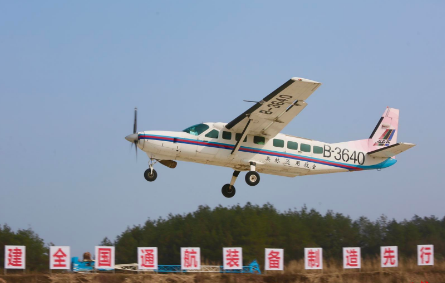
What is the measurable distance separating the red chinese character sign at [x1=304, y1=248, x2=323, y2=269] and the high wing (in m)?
5.21

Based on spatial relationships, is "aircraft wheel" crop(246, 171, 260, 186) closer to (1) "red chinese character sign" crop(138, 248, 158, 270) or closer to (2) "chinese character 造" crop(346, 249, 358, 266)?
(1) "red chinese character sign" crop(138, 248, 158, 270)

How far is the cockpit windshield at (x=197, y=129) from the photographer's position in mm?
24984

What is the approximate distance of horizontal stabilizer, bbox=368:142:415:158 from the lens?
2664 cm

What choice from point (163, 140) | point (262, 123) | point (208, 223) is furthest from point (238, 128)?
point (208, 223)

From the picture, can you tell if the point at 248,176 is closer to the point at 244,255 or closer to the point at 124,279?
the point at 124,279

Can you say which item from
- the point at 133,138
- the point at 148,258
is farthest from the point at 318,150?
the point at 148,258

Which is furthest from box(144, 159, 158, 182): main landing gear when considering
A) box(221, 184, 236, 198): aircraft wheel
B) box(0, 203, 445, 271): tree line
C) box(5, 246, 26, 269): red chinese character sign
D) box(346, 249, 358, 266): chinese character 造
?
box(0, 203, 445, 271): tree line

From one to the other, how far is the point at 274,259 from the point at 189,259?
3.65m

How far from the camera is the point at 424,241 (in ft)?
150

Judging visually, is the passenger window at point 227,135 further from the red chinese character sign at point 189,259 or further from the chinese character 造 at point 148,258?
the chinese character 造 at point 148,258

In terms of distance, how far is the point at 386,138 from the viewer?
2977 cm

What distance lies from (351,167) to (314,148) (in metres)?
2.33

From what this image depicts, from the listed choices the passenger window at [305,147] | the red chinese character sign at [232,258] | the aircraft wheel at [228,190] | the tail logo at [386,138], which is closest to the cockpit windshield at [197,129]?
the aircraft wheel at [228,190]

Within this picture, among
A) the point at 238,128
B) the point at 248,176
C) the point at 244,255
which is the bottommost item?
the point at 244,255
